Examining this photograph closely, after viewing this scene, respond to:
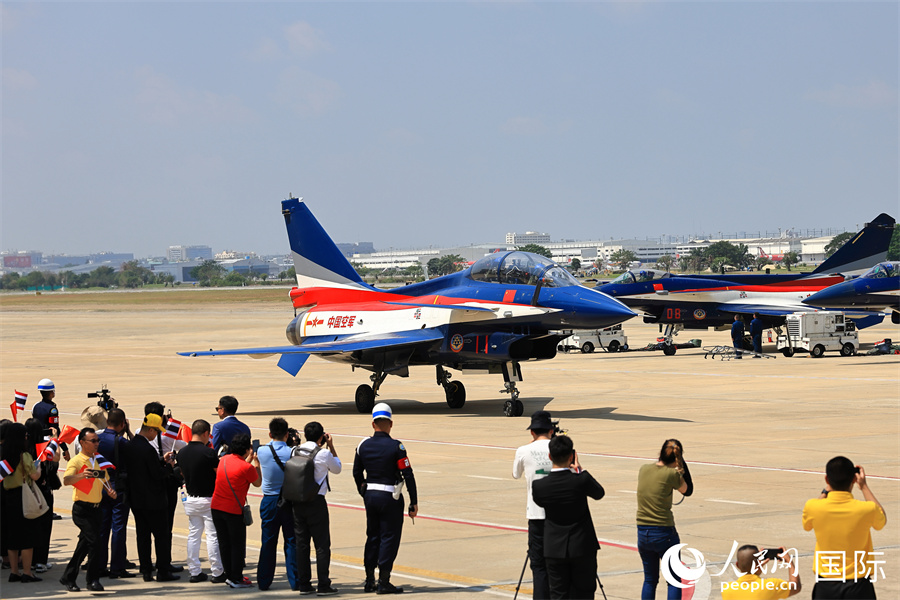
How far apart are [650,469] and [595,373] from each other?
25827mm

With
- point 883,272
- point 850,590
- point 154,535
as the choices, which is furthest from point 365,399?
point 883,272

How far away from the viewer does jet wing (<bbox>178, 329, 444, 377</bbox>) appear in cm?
2405

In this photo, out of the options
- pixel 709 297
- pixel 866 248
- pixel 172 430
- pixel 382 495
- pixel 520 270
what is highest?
pixel 866 248

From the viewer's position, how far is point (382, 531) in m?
9.35

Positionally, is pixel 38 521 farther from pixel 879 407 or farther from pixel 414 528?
pixel 879 407

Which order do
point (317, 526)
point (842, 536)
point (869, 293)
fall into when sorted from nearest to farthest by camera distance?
1. point (842, 536)
2. point (317, 526)
3. point (869, 293)

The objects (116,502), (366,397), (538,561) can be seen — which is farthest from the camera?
(366,397)

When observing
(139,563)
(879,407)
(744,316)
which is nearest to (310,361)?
(744,316)

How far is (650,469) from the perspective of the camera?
332 inches

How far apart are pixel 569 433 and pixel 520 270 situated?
188 inches

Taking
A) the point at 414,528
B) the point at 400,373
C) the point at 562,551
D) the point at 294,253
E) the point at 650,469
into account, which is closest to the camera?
the point at 562,551

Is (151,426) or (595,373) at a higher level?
(151,426)

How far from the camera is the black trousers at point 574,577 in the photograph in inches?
301

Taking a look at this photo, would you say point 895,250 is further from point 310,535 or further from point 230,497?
point 230,497
